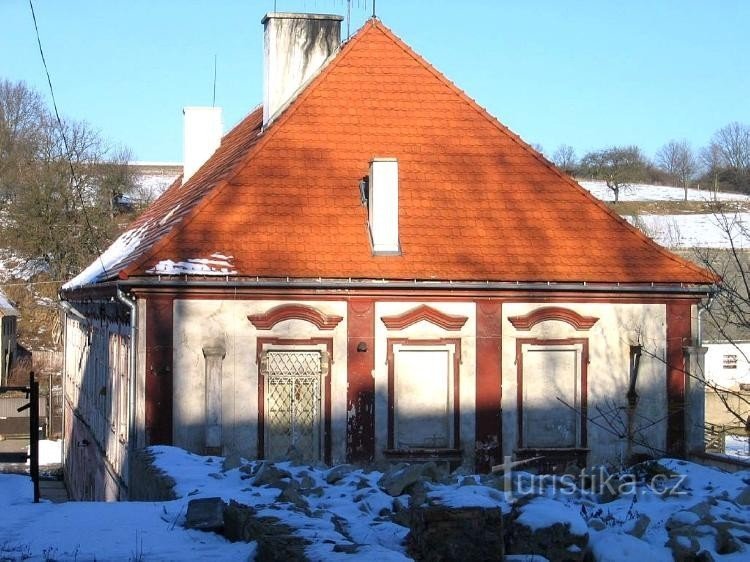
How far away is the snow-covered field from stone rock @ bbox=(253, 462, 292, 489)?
0.12 ft

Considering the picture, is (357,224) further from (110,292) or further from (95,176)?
(95,176)

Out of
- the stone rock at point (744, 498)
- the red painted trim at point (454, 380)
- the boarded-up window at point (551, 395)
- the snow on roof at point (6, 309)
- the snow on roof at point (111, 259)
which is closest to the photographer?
the stone rock at point (744, 498)

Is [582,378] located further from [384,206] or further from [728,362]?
[728,362]

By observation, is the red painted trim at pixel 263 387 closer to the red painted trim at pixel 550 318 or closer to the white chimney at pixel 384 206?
the white chimney at pixel 384 206

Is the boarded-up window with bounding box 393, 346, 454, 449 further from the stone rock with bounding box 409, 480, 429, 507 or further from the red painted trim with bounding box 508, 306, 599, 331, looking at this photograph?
the stone rock with bounding box 409, 480, 429, 507

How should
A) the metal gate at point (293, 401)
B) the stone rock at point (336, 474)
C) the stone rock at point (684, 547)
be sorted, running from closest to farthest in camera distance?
the stone rock at point (684, 547)
the stone rock at point (336, 474)
the metal gate at point (293, 401)

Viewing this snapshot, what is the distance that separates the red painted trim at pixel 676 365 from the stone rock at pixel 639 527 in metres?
8.35

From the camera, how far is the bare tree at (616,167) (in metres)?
66.4

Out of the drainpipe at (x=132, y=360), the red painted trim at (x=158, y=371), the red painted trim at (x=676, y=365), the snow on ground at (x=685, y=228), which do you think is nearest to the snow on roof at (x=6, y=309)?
the drainpipe at (x=132, y=360)

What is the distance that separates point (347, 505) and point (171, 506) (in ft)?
4.47

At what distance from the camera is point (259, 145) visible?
52.9ft

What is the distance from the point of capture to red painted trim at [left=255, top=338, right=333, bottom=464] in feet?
48.0

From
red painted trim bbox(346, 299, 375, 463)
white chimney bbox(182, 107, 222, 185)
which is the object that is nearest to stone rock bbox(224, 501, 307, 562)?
red painted trim bbox(346, 299, 375, 463)

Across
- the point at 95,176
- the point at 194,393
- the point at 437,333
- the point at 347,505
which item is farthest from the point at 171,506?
the point at 95,176
